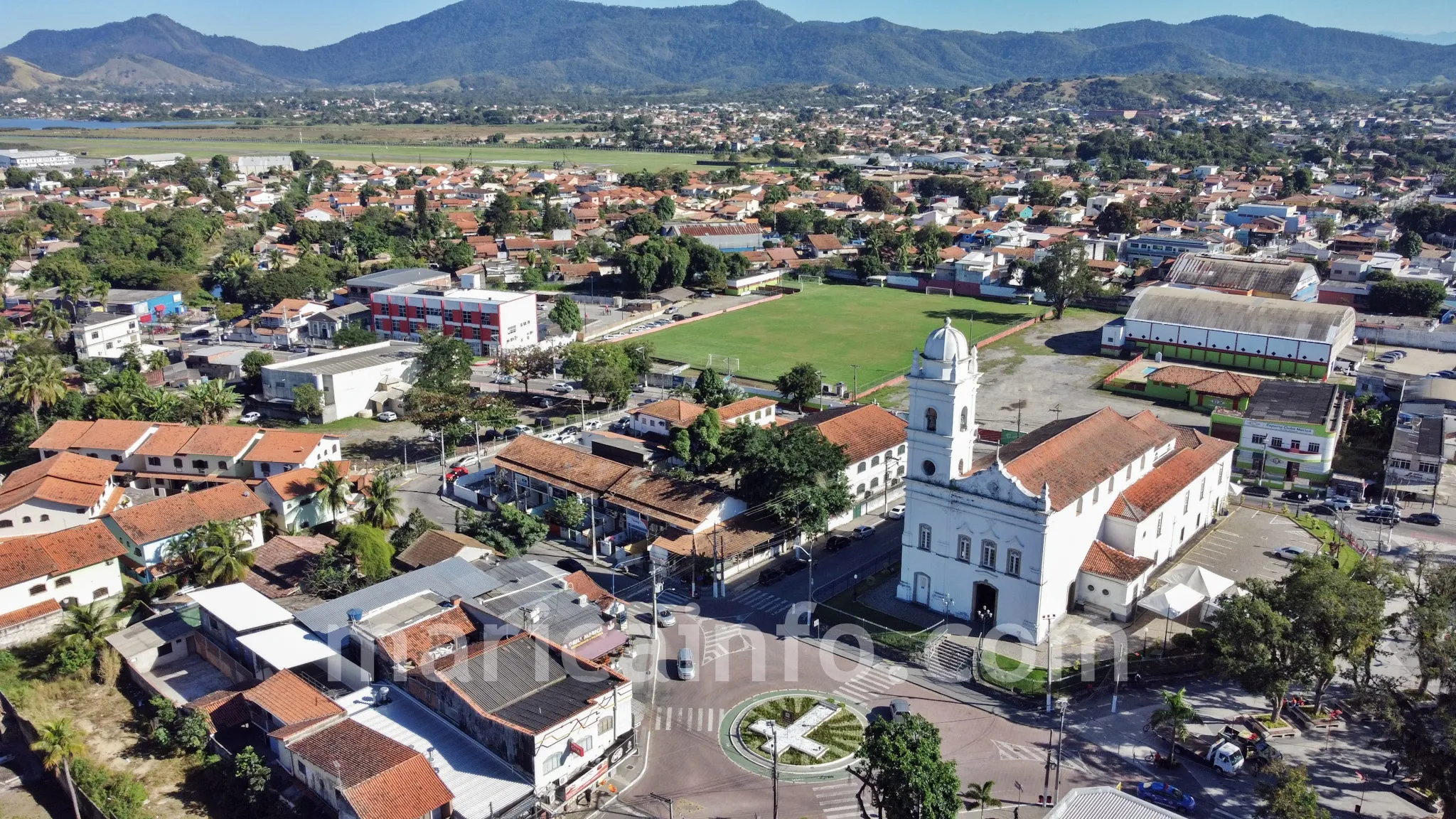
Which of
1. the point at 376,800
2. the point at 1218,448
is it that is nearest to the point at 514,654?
the point at 376,800

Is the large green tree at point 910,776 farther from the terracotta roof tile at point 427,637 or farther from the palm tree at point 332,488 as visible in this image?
the palm tree at point 332,488

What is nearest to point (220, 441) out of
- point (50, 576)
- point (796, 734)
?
point (50, 576)

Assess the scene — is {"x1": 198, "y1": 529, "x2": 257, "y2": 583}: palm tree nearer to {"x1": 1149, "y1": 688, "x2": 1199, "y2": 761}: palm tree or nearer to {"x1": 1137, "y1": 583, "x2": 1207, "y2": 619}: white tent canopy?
{"x1": 1149, "y1": 688, "x2": 1199, "y2": 761}: palm tree

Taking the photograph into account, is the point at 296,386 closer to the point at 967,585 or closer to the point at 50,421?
the point at 50,421

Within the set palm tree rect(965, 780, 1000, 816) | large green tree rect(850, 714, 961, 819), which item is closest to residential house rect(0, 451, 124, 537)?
large green tree rect(850, 714, 961, 819)

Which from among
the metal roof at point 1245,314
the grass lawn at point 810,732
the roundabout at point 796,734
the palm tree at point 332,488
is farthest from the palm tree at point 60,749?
the metal roof at point 1245,314

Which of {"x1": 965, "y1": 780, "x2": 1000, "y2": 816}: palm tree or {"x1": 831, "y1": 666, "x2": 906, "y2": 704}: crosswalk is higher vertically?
{"x1": 965, "y1": 780, "x2": 1000, "y2": 816}: palm tree
